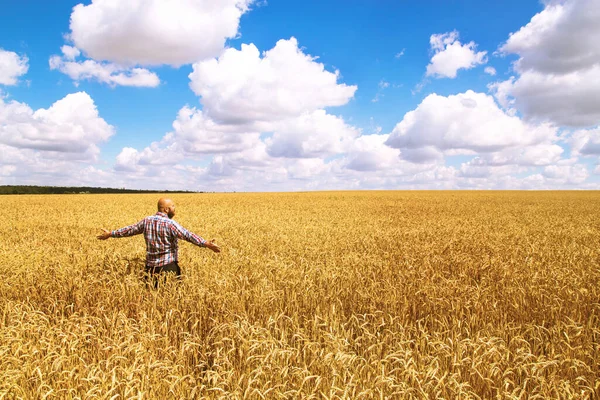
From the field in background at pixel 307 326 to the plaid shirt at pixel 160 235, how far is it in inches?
20.5

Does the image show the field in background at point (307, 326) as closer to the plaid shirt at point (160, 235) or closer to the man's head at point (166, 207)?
the plaid shirt at point (160, 235)

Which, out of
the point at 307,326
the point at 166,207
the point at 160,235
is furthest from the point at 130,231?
the point at 307,326

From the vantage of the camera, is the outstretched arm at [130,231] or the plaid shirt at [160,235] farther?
the outstretched arm at [130,231]

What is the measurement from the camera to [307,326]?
4.65 meters

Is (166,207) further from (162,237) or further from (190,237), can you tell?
(190,237)

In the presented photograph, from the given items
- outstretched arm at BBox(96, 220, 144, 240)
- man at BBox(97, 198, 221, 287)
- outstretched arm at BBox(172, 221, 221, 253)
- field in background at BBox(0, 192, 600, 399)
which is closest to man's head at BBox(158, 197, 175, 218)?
man at BBox(97, 198, 221, 287)

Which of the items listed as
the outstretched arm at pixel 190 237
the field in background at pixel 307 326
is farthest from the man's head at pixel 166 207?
the field in background at pixel 307 326

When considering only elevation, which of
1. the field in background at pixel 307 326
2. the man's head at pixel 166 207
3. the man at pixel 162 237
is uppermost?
the man's head at pixel 166 207

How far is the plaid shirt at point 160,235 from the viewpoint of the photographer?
5883 millimetres

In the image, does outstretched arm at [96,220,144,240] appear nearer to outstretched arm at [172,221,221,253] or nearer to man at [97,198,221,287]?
man at [97,198,221,287]

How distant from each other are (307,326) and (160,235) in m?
2.91

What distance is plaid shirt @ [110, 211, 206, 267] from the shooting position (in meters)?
5.88

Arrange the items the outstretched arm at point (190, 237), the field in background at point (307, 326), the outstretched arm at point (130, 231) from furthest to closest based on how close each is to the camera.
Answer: the outstretched arm at point (130, 231) → the outstretched arm at point (190, 237) → the field in background at point (307, 326)

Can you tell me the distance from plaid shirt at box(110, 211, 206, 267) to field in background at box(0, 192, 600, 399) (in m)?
0.52
